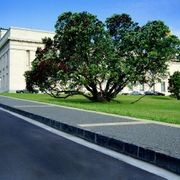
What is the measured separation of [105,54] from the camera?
39344mm

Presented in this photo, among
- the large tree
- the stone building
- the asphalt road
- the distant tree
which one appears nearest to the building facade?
the stone building

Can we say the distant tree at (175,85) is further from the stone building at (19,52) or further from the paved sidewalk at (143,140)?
the paved sidewalk at (143,140)

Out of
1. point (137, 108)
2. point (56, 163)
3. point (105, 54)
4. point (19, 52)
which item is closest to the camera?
point (56, 163)

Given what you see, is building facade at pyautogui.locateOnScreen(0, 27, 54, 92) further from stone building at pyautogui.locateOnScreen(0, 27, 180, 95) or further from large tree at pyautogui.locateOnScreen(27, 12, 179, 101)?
A: large tree at pyautogui.locateOnScreen(27, 12, 179, 101)

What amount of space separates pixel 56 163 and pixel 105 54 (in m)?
32.2

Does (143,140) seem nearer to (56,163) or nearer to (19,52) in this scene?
(56,163)

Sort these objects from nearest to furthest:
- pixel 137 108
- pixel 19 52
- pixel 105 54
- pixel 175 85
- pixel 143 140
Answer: pixel 143 140 → pixel 137 108 → pixel 105 54 → pixel 175 85 → pixel 19 52

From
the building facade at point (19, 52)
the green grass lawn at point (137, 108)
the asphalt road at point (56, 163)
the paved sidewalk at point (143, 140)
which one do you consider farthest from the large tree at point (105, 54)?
the building facade at point (19, 52)

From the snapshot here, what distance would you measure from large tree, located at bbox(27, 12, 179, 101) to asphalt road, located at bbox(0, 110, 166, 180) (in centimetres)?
2774

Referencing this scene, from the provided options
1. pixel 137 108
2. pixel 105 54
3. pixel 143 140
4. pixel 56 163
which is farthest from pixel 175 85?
pixel 56 163

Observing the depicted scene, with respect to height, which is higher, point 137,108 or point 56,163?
point 56,163

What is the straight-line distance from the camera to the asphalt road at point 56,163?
6621 millimetres

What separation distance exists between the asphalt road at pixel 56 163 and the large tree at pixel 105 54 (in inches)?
1092

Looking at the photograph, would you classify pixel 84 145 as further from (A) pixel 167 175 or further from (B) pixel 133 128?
(A) pixel 167 175
